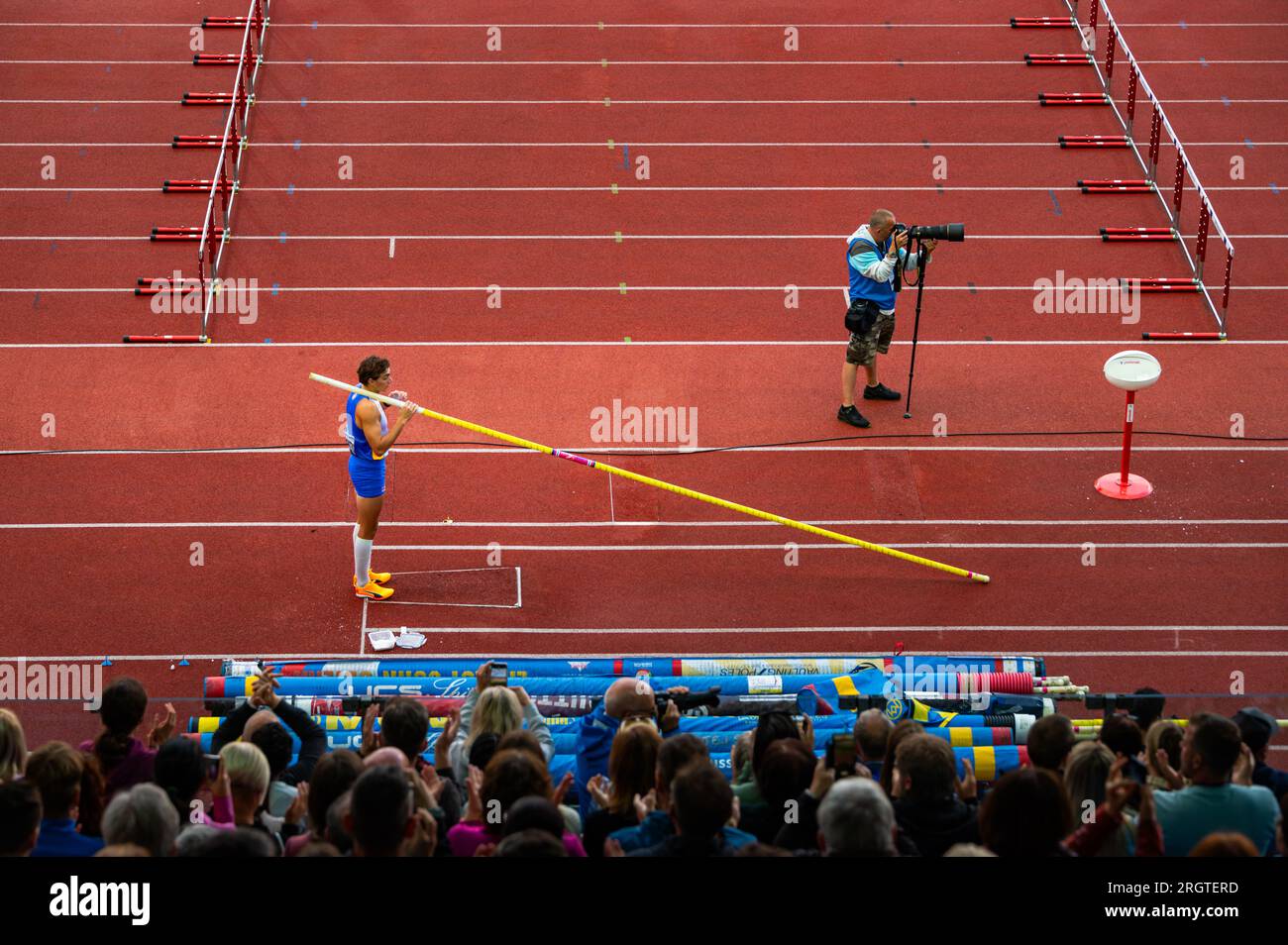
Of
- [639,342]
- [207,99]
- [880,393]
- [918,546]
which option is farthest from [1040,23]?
[918,546]

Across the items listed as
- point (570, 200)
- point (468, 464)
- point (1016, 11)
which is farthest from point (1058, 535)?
point (1016, 11)

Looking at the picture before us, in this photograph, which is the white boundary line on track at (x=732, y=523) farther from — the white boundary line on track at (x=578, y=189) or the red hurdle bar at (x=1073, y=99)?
the red hurdle bar at (x=1073, y=99)

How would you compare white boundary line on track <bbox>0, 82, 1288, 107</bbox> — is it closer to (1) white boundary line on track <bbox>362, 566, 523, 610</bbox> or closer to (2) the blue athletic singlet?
(1) white boundary line on track <bbox>362, 566, 523, 610</bbox>

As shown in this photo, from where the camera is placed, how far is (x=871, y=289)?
13.8 metres

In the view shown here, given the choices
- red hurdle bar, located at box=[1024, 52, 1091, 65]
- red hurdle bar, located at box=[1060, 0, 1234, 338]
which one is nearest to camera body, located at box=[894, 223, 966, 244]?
red hurdle bar, located at box=[1060, 0, 1234, 338]

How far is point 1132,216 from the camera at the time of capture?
17703 millimetres

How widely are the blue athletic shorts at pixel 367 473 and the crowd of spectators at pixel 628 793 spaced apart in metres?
3.69

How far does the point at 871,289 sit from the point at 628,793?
303 inches

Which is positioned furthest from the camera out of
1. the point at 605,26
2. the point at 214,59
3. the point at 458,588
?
the point at 605,26

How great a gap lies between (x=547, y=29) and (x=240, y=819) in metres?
16.2

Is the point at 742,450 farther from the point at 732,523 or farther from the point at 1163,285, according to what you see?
the point at 1163,285

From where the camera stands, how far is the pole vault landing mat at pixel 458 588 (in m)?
12.0
